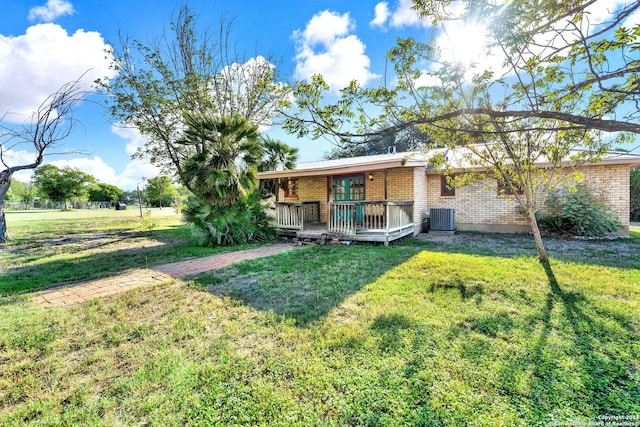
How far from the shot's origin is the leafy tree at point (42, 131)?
983cm

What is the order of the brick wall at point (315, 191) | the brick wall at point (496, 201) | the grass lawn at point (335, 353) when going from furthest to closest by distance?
the brick wall at point (315, 191) → the brick wall at point (496, 201) → the grass lawn at point (335, 353)

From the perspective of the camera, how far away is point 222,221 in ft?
29.3

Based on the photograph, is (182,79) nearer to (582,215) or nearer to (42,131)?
(42,131)

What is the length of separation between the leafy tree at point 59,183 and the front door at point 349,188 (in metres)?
52.5

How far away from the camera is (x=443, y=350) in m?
2.70

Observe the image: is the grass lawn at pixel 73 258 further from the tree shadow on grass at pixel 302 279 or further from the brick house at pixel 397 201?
the brick house at pixel 397 201

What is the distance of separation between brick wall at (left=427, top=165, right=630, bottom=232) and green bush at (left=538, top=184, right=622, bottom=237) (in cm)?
31

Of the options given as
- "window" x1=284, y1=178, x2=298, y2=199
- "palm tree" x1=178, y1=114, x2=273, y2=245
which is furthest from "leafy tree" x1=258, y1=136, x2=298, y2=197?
"palm tree" x1=178, y1=114, x2=273, y2=245

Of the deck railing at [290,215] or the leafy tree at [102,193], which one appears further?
the leafy tree at [102,193]

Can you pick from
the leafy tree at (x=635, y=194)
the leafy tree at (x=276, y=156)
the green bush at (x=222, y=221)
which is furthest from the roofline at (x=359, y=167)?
the leafy tree at (x=635, y=194)

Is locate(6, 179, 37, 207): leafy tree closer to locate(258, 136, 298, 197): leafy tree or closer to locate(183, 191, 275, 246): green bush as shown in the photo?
locate(258, 136, 298, 197): leafy tree

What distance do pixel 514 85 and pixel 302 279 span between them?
4.40 meters

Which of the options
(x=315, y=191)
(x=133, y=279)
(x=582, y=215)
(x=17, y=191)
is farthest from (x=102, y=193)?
(x=582, y=215)

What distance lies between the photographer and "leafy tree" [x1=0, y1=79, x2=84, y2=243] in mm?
9828
